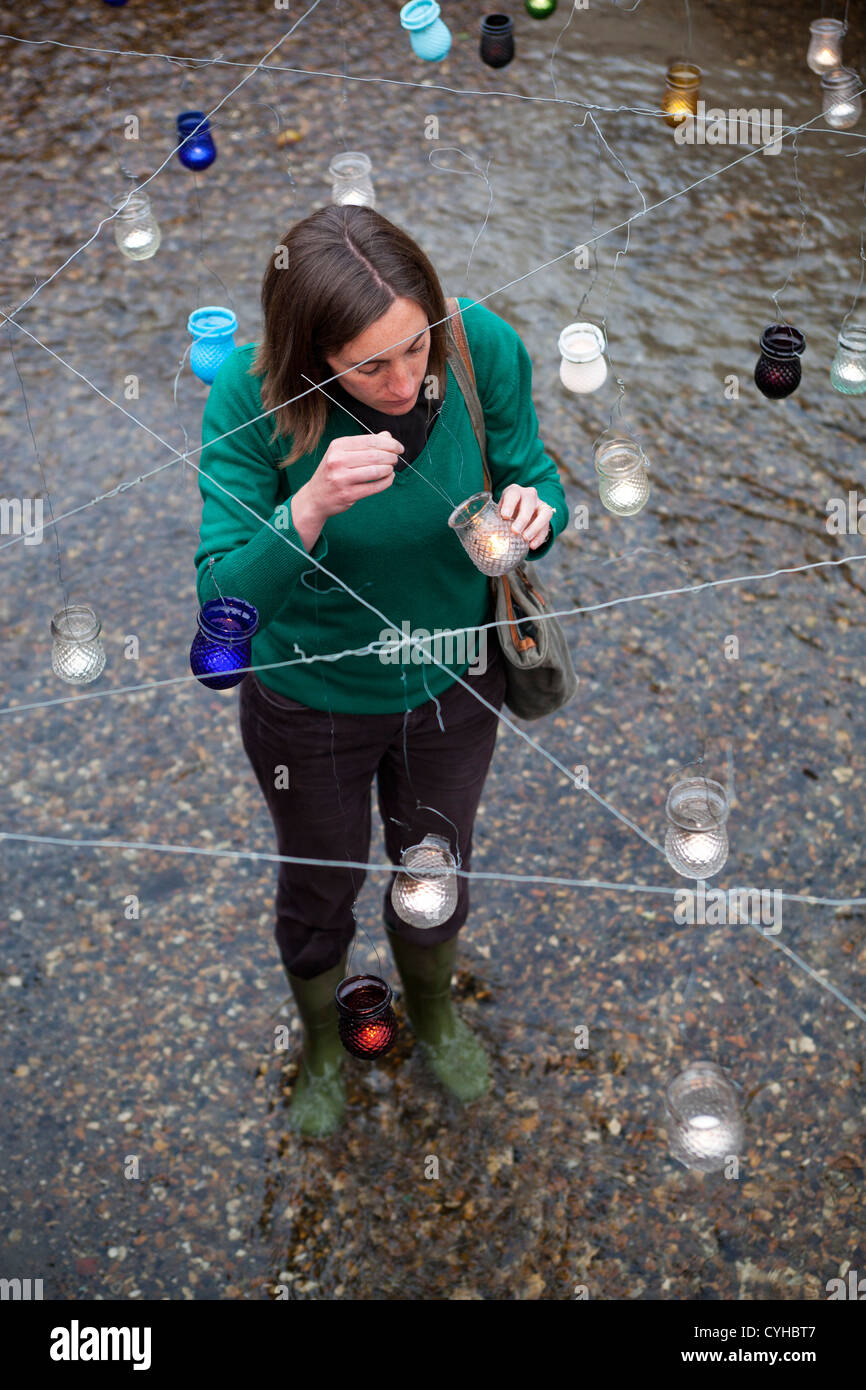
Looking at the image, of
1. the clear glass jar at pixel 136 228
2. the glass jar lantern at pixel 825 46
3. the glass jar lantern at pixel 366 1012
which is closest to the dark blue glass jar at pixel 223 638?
the glass jar lantern at pixel 366 1012

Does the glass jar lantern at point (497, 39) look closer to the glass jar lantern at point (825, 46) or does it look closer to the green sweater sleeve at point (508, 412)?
the glass jar lantern at point (825, 46)

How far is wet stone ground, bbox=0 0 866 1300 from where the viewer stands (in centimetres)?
336

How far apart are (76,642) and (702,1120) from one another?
180cm

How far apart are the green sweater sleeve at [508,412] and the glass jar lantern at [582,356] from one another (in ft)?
2.35

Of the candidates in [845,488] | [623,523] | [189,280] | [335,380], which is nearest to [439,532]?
[335,380]

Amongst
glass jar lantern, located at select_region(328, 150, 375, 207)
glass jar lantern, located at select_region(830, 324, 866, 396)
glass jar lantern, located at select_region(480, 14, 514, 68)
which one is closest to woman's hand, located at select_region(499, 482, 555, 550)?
glass jar lantern, located at select_region(830, 324, 866, 396)

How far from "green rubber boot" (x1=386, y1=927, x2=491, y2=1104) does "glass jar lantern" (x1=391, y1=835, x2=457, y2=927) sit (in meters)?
0.54

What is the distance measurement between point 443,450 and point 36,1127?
2.25 m

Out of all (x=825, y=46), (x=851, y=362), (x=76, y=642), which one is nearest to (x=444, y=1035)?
(x=76, y=642)

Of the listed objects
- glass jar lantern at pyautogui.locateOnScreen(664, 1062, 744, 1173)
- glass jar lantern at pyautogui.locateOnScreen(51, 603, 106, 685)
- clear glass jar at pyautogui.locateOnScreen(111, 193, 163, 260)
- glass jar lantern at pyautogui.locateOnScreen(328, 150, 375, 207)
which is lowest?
glass jar lantern at pyautogui.locateOnScreen(664, 1062, 744, 1173)

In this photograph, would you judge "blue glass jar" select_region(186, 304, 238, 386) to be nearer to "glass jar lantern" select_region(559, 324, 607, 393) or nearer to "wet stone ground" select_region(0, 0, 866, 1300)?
"glass jar lantern" select_region(559, 324, 607, 393)

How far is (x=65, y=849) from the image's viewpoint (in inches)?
162

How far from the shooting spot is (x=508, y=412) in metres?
2.48

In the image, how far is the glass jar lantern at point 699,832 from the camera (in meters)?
2.68
